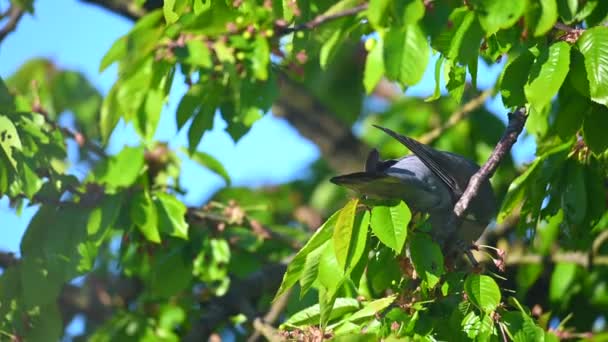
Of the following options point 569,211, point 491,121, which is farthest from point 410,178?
point 491,121

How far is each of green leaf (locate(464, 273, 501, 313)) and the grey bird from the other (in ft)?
1.38

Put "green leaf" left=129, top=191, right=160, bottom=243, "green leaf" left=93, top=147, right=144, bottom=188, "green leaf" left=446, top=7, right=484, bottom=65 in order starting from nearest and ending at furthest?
"green leaf" left=446, top=7, right=484, bottom=65 < "green leaf" left=129, top=191, right=160, bottom=243 < "green leaf" left=93, top=147, right=144, bottom=188

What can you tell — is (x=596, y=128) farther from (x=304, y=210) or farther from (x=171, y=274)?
(x=304, y=210)

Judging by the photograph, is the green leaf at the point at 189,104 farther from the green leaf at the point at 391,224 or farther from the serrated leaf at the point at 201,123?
the green leaf at the point at 391,224

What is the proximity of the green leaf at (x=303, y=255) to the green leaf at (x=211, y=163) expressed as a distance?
84.8 inches

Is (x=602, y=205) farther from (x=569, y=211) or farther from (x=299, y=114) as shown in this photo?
(x=299, y=114)

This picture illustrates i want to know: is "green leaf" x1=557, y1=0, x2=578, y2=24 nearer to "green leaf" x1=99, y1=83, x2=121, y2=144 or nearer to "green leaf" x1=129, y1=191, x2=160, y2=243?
"green leaf" x1=99, y1=83, x2=121, y2=144

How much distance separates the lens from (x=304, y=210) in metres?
6.88

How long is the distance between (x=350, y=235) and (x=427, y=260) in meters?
0.30

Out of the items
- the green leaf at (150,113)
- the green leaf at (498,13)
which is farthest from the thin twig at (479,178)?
the green leaf at (150,113)

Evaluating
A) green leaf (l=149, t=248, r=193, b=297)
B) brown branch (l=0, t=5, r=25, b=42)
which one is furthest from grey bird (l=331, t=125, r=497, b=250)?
brown branch (l=0, t=5, r=25, b=42)

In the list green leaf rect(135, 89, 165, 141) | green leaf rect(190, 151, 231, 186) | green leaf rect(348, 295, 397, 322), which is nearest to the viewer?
green leaf rect(348, 295, 397, 322)

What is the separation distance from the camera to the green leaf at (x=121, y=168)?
4555mm

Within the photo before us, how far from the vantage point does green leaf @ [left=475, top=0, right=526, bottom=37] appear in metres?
2.76
